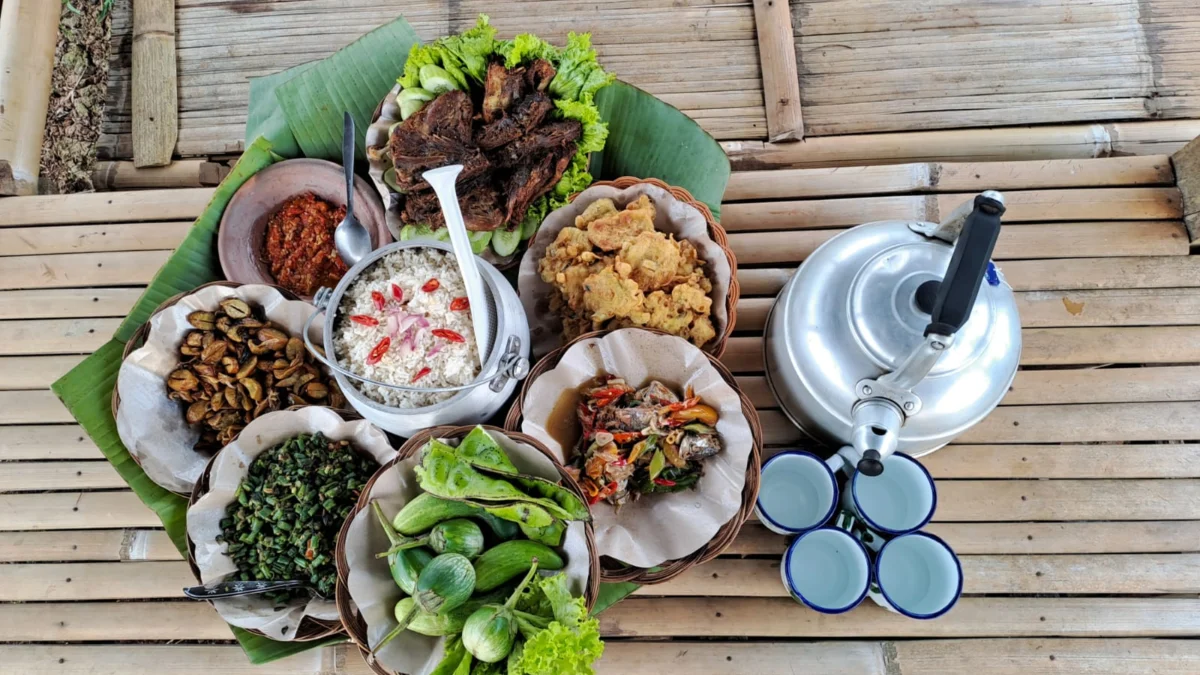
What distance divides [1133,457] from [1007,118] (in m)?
1.52

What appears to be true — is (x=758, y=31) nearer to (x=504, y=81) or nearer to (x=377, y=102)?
(x=504, y=81)

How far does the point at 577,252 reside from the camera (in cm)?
225

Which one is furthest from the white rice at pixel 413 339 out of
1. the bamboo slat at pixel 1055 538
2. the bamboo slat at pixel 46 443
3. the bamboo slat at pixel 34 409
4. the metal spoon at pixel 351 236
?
the bamboo slat at pixel 34 409

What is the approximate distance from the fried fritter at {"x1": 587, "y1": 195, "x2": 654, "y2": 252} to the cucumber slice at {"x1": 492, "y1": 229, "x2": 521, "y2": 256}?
358 mm

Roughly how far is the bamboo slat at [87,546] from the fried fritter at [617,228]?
201cm

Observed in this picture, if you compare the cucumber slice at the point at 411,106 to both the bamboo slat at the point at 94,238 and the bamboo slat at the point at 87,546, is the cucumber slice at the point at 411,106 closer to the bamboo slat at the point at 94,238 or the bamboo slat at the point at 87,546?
the bamboo slat at the point at 94,238

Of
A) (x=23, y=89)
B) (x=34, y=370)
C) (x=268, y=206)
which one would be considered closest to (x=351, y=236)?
(x=268, y=206)

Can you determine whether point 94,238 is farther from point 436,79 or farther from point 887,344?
point 887,344

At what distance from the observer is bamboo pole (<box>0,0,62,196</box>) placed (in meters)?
2.96

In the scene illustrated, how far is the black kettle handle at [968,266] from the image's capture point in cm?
148

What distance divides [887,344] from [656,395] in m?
0.70

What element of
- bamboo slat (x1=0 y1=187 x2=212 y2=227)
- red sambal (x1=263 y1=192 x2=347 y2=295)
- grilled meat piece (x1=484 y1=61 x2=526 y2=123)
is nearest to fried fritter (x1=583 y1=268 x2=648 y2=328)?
grilled meat piece (x1=484 y1=61 x2=526 y2=123)

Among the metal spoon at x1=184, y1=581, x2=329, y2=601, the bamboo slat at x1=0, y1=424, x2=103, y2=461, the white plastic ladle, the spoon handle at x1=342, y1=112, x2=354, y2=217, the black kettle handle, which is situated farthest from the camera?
the bamboo slat at x1=0, y1=424, x2=103, y2=461

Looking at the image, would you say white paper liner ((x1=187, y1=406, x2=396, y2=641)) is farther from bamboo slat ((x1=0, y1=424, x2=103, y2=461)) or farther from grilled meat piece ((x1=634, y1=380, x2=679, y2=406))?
bamboo slat ((x1=0, y1=424, x2=103, y2=461))
